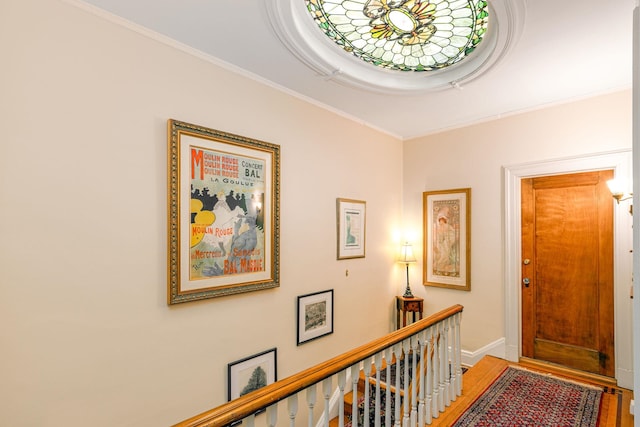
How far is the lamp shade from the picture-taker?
160 inches

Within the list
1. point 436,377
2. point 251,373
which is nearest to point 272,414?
point 251,373

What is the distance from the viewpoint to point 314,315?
3109 mm

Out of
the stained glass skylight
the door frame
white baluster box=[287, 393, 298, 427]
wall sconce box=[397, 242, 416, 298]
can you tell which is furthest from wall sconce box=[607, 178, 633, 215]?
white baluster box=[287, 393, 298, 427]

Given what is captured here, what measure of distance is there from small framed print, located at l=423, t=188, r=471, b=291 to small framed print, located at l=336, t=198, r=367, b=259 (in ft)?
2.87

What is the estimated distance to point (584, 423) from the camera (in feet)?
7.77

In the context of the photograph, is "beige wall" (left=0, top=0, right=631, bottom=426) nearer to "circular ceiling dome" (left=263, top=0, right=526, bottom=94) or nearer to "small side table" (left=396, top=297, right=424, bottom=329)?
"circular ceiling dome" (left=263, top=0, right=526, bottom=94)

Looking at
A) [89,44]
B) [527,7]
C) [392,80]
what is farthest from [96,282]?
[527,7]

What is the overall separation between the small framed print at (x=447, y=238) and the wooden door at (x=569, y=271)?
21.8 inches

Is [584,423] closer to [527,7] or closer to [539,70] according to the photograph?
[539,70]

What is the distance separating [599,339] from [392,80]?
119 inches

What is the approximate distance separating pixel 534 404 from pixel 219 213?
9.23 ft

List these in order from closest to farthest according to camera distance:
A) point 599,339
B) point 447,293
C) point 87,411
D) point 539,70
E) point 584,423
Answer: point 87,411 < point 584,423 < point 539,70 < point 599,339 < point 447,293

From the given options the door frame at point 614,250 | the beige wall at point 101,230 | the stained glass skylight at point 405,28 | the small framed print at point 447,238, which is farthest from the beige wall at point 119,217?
the small framed print at point 447,238

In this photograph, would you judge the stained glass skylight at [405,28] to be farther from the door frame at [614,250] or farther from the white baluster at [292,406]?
the white baluster at [292,406]
